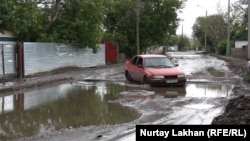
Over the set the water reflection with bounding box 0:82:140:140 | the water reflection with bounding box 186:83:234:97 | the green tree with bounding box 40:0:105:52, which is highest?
the green tree with bounding box 40:0:105:52

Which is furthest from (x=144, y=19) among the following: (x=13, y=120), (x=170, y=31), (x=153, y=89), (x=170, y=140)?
(x=170, y=140)

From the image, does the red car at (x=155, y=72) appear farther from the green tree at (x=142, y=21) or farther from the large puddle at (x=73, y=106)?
the green tree at (x=142, y=21)

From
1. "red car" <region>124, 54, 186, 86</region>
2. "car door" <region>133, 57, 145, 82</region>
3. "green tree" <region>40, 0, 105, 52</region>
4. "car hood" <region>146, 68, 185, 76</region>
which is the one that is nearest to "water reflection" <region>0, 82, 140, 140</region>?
"red car" <region>124, 54, 186, 86</region>

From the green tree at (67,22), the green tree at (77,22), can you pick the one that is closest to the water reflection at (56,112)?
the green tree at (67,22)

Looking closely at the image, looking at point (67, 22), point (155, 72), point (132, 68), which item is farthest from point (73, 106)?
point (67, 22)

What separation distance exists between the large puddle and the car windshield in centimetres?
132

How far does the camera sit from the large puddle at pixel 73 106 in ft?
32.1

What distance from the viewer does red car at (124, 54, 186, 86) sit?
693 inches

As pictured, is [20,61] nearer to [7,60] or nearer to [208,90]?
[7,60]

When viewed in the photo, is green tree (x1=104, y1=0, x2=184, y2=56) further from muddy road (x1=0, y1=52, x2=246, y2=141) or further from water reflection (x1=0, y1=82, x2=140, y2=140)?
water reflection (x1=0, y1=82, x2=140, y2=140)

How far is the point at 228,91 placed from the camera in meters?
16.1

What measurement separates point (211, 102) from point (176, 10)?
35.7 meters

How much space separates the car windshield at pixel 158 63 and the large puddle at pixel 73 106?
132 cm

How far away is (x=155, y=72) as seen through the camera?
59.0 feet
